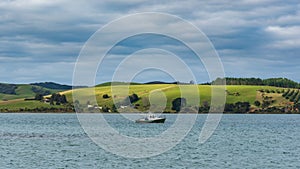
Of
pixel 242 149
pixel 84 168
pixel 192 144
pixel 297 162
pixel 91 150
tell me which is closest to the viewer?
pixel 84 168

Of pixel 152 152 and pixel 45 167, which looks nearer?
pixel 45 167

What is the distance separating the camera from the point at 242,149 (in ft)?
276

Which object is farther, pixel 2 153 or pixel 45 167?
pixel 2 153

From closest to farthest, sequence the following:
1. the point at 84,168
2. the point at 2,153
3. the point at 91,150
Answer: the point at 84,168 < the point at 2,153 < the point at 91,150

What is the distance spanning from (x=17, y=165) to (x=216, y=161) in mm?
24115

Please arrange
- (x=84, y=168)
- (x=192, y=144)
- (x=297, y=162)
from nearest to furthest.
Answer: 1. (x=84, y=168)
2. (x=297, y=162)
3. (x=192, y=144)

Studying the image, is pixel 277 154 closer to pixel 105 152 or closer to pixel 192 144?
pixel 192 144

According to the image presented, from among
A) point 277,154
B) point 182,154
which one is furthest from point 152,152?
point 277,154

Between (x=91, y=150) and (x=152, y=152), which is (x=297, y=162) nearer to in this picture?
(x=152, y=152)

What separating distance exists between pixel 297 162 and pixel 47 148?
37074mm

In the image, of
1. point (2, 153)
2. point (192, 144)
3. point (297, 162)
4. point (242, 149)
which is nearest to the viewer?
point (297, 162)

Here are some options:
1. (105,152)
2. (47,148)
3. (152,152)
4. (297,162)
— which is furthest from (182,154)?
(47,148)

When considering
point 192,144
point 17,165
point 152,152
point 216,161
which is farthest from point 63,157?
point 192,144

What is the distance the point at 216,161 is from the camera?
67250 mm
